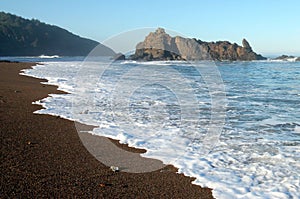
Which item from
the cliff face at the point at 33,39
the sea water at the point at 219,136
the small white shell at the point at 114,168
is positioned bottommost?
the sea water at the point at 219,136

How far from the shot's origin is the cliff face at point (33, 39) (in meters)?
120

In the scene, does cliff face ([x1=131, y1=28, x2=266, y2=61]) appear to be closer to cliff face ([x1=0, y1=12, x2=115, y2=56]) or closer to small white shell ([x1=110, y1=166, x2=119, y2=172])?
cliff face ([x1=0, y1=12, x2=115, y2=56])

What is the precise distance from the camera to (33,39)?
137 metres

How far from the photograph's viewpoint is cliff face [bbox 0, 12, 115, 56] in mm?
119756

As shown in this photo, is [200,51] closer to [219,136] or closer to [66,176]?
[219,136]

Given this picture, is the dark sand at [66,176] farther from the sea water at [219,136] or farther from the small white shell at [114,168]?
the sea water at [219,136]

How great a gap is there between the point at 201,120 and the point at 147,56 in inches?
2707

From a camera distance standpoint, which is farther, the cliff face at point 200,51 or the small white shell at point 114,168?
the cliff face at point 200,51

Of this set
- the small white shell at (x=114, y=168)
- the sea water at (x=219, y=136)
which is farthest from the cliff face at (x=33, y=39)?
the small white shell at (x=114, y=168)

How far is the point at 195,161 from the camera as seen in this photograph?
5.28 meters

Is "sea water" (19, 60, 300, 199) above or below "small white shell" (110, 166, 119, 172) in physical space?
below

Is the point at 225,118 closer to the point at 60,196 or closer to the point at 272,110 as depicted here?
the point at 272,110

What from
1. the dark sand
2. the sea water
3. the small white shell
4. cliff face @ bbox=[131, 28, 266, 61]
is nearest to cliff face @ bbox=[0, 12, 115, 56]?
cliff face @ bbox=[131, 28, 266, 61]

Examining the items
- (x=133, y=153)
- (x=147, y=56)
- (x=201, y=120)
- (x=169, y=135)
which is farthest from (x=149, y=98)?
(x=147, y=56)
